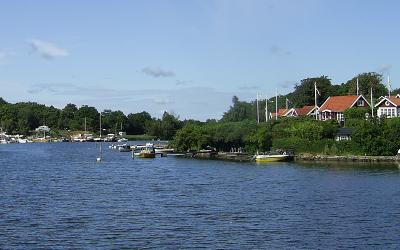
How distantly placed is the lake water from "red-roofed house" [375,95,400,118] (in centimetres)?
3798

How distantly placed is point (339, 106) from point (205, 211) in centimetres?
7058

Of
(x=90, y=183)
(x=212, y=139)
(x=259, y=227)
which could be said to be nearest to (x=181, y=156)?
(x=212, y=139)

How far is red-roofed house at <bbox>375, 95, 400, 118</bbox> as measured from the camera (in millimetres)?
97625

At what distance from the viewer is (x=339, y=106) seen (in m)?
103

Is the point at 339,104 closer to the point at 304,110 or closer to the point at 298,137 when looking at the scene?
the point at 304,110

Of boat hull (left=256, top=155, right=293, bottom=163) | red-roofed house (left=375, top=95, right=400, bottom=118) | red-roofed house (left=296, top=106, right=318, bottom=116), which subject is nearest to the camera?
boat hull (left=256, top=155, right=293, bottom=163)

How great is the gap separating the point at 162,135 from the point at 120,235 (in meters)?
157

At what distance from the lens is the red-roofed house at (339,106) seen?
101625 millimetres

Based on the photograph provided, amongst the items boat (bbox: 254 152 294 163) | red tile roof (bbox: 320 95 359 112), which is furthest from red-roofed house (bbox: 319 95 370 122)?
boat (bbox: 254 152 294 163)

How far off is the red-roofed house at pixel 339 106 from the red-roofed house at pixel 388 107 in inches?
149

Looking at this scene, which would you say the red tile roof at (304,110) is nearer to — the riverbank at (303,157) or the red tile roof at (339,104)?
the red tile roof at (339,104)

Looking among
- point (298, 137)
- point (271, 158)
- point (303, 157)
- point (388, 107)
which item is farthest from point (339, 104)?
point (271, 158)

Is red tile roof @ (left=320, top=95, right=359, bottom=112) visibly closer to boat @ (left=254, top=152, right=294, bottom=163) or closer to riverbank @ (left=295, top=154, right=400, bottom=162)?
riverbank @ (left=295, top=154, right=400, bottom=162)

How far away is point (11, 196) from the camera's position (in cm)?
4581
